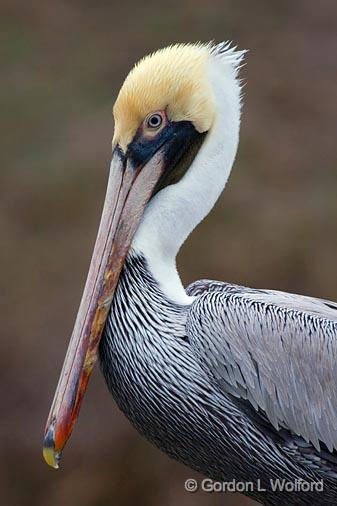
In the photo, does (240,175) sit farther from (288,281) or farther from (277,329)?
(277,329)

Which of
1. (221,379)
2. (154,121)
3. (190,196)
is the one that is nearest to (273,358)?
(221,379)

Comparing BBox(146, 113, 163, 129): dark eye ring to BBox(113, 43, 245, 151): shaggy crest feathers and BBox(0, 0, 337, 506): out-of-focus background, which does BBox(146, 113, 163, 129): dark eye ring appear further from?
BBox(0, 0, 337, 506): out-of-focus background

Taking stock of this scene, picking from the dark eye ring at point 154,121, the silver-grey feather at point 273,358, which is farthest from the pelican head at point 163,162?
the silver-grey feather at point 273,358

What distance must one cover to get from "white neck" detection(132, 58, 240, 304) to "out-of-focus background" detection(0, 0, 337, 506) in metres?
2.82

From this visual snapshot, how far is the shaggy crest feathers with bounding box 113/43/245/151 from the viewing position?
3574 mm

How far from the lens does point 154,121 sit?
3611mm

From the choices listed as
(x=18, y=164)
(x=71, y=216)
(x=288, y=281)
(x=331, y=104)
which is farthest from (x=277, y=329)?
(x=331, y=104)

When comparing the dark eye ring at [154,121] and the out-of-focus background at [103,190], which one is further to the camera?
the out-of-focus background at [103,190]

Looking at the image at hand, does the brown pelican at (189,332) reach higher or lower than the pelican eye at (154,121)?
lower

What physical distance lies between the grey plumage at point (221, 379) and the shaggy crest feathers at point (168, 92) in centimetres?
41

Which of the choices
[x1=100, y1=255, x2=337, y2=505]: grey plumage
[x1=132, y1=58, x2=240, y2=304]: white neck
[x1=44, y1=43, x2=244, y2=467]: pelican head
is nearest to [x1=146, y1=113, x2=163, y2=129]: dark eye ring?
[x1=44, y1=43, x2=244, y2=467]: pelican head

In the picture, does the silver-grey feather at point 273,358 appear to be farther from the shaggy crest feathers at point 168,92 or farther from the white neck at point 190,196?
the shaggy crest feathers at point 168,92

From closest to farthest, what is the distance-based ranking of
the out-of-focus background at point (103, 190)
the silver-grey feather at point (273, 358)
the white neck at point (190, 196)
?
1. the silver-grey feather at point (273, 358)
2. the white neck at point (190, 196)
3. the out-of-focus background at point (103, 190)

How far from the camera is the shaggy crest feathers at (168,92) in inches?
141
